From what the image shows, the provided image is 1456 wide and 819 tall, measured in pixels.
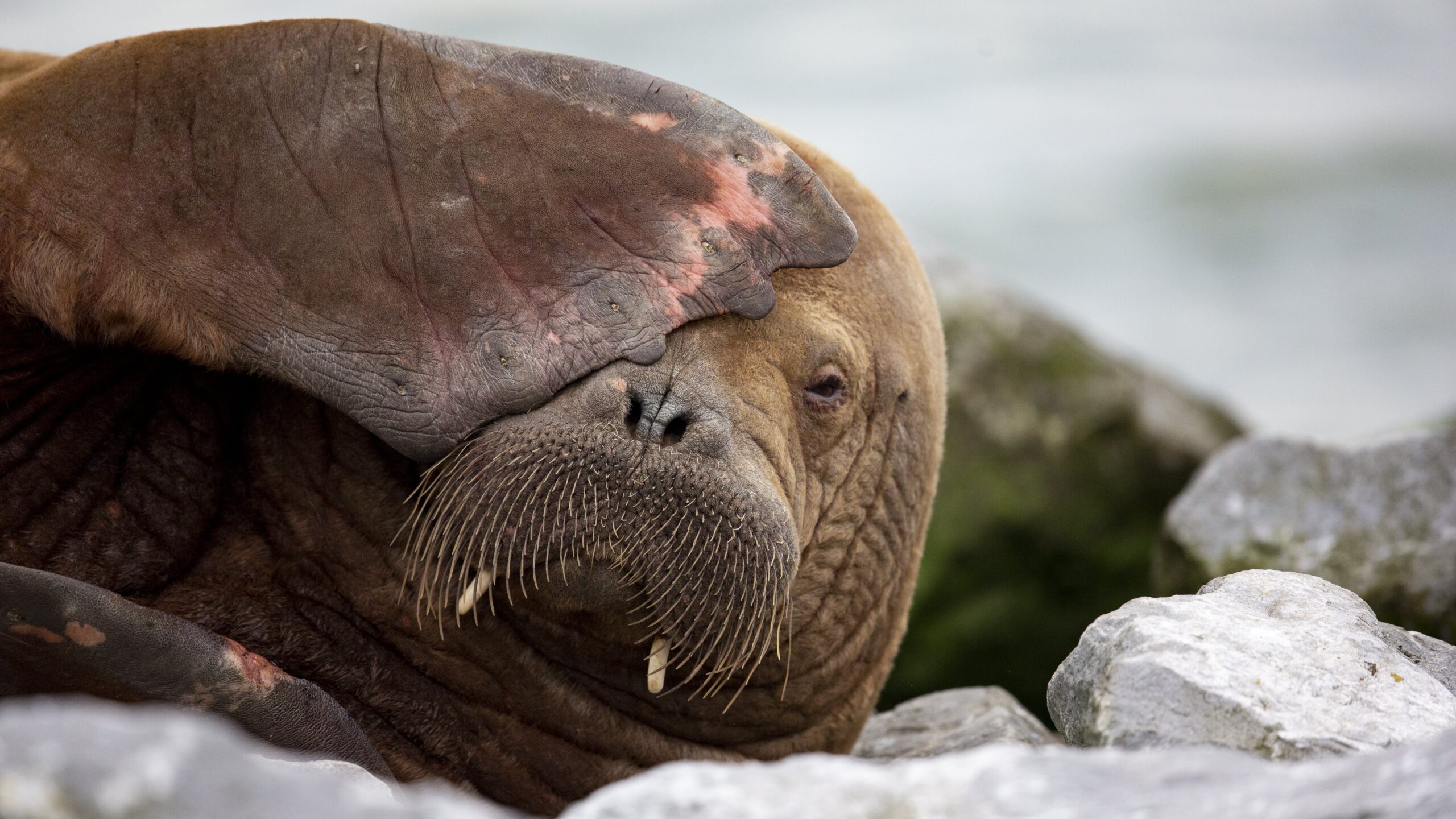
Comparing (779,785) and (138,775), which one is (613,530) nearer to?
(779,785)

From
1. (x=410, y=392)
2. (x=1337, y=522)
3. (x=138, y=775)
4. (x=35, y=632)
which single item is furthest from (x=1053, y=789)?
(x=1337, y=522)

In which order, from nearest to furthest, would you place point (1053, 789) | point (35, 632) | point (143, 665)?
1. point (1053, 789)
2. point (35, 632)
3. point (143, 665)

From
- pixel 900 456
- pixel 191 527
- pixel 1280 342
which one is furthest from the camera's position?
pixel 1280 342

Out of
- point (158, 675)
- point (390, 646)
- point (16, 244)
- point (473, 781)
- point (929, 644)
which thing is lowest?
Answer: point (929, 644)

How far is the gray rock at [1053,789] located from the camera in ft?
6.76

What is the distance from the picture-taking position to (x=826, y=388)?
4.44m

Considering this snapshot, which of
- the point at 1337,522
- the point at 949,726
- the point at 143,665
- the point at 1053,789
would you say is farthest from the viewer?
the point at 1337,522

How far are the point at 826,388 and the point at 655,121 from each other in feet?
3.21

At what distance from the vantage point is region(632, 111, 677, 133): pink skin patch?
407 centimetres

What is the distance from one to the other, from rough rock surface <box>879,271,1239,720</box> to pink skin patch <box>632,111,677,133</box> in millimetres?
4147

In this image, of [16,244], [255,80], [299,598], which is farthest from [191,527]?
[255,80]

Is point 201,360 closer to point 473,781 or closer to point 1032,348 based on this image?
point 473,781

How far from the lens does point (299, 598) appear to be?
4.21 metres

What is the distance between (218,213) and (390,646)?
1352 millimetres
